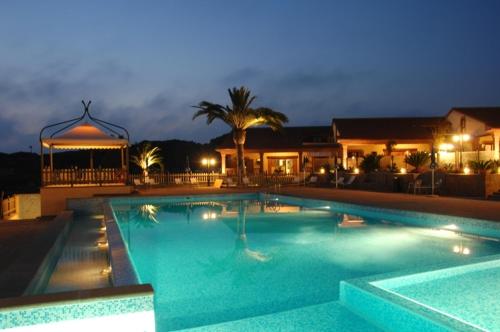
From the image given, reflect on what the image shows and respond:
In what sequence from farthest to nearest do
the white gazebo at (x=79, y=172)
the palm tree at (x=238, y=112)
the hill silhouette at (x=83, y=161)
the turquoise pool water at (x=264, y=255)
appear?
the hill silhouette at (x=83, y=161), the palm tree at (x=238, y=112), the white gazebo at (x=79, y=172), the turquoise pool water at (x=264, y=255)

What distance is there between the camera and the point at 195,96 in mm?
65688

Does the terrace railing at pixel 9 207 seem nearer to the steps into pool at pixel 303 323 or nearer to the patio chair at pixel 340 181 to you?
the patio chair at pixel 340 181

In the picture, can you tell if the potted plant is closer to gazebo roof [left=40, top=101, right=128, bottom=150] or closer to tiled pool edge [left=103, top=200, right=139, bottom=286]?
gazebo roof [left=40, top=101, right=128, bottom=150]

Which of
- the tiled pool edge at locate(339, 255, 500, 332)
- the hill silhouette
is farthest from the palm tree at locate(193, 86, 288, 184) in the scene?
the hill silhouette

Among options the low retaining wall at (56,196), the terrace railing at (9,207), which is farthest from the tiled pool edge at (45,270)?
the terrace railing at (9,207)

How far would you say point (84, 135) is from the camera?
664 inches

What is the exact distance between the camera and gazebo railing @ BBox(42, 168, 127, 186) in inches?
633

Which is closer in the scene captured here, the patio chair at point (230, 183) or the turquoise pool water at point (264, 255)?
the turquoise pool water at point (264, 255)

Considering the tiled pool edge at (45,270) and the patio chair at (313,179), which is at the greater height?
the patio chair at (313,179)

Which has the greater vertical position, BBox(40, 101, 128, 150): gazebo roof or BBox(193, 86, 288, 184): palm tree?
BBox(193, 86, 288, 184): palm tree

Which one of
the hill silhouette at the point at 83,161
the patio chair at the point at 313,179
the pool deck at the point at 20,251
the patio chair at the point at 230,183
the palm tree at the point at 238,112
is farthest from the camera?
the hill silhouette at the point at 83,161

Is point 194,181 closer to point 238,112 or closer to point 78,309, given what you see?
point 238,112

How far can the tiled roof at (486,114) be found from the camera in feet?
75.5

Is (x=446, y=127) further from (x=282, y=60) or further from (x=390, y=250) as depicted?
(x=390, y=250)
